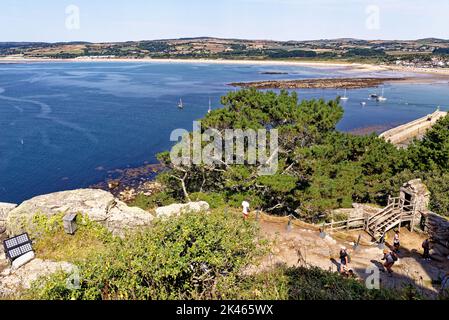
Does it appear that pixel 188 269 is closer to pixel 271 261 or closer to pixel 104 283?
pixel 104 283

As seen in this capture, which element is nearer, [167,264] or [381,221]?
[167,264]

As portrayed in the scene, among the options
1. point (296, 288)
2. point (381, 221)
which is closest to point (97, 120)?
point (381, 221)

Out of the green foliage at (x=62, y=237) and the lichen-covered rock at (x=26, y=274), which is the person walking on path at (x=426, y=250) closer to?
the green foliage at (x=62, y=237)

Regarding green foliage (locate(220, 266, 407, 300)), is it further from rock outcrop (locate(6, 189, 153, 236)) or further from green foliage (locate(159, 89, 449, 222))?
green foliage (locate(159, 89, 449, 222))

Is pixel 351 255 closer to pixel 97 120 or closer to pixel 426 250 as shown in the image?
pixel 426 250

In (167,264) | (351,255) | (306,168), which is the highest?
(167,264)

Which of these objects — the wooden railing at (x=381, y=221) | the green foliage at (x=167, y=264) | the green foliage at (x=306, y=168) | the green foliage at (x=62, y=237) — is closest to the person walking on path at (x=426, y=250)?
the wooden railing at (x=381, y=221)
